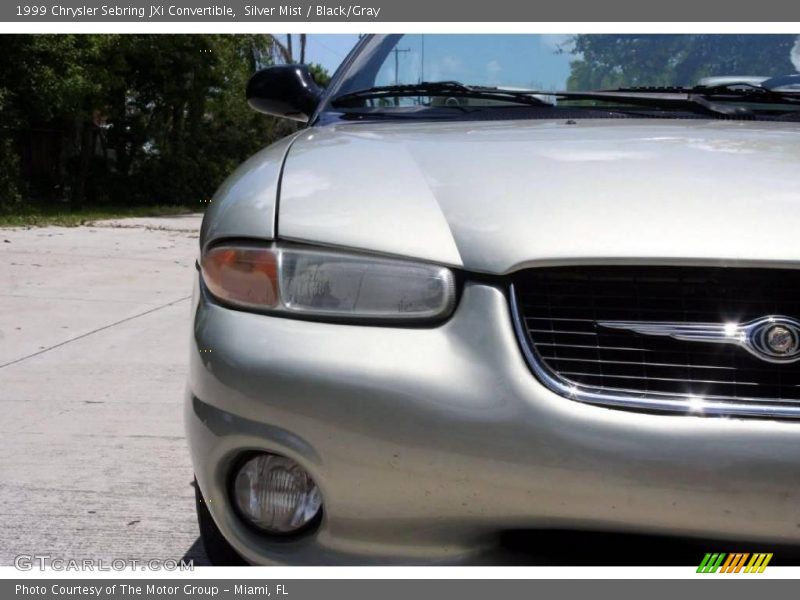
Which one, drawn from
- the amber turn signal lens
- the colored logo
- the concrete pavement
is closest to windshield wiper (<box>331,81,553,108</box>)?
the amber turn signal lens

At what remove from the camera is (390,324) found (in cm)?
183

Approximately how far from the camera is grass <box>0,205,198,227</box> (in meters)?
13.9

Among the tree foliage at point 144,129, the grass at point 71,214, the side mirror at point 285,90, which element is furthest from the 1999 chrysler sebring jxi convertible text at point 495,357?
the tree foliage at point 144,129

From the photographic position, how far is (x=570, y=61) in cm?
316

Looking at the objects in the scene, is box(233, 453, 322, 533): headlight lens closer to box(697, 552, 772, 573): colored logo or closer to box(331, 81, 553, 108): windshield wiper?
box(697, 552, 772, 573): colored logo

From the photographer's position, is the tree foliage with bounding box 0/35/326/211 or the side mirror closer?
the side mirror

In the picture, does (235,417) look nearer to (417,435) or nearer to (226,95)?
(417,435)

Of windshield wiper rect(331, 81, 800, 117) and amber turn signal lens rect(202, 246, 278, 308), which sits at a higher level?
windshield wiper rect(331, 81, 800, 117)

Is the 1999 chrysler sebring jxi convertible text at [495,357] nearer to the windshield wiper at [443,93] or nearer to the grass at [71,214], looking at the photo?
the windshield wiper at [443,93]

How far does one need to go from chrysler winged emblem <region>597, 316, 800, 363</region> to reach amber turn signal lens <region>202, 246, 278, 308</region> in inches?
29.1

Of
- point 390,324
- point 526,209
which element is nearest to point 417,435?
point 390,324

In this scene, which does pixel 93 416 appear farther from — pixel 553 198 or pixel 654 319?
pixel 654 319

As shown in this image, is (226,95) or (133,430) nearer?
(133,430)
